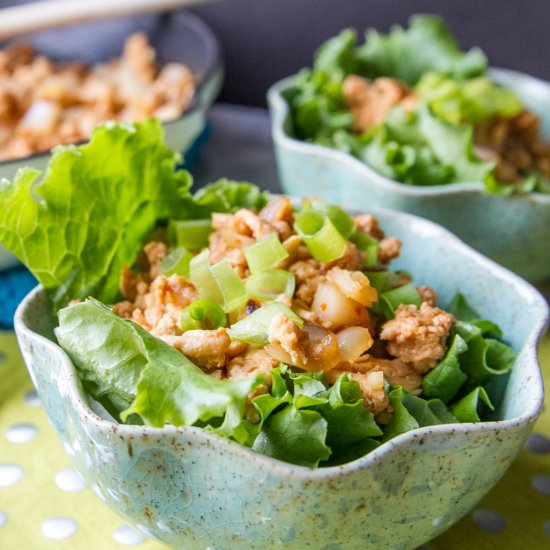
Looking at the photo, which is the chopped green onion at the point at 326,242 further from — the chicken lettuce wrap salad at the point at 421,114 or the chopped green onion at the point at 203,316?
the chicken lettuce wrap salad at the point at 421,114

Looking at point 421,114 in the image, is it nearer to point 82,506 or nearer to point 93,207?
point 93,207

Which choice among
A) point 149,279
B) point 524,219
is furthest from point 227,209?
point 524,219

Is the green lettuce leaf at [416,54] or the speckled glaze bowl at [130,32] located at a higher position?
the green lettuce leaf at [416,54]

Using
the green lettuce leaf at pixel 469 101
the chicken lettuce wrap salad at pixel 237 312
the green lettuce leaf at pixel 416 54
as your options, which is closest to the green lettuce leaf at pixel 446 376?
the chicken lettuce wrap salad at pixel 237 312

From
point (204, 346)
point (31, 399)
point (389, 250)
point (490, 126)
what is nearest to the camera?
point (204, 346)

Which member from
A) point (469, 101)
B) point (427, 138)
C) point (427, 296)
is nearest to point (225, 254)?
point (427, 296)

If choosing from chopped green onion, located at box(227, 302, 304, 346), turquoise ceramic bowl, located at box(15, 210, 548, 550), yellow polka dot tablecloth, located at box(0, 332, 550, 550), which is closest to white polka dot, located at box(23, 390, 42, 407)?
yellow polka dot tablecloth, located at box(0, 332, 550, 550)

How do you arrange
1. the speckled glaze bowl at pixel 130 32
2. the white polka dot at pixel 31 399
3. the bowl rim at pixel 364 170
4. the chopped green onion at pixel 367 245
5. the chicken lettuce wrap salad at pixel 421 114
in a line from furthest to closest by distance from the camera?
the speckled glaze bowl at pixel 130 32
the chicken lettuce wrap salad at pixel 421 114
the bowl rim at pixel 364 170
the white polka dot at pixel 31 399
the chopped green onion at pixel 367 245
